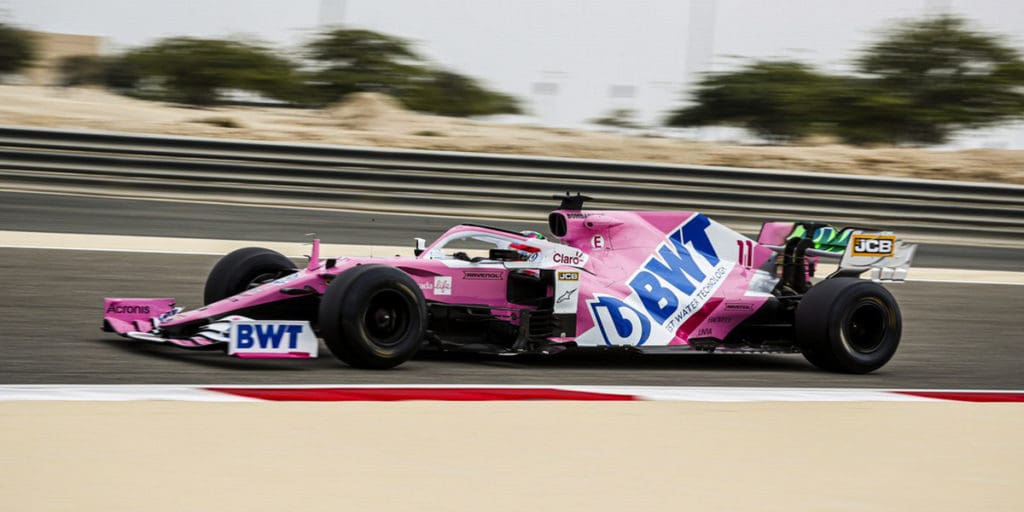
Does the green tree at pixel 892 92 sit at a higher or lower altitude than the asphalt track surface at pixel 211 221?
higher

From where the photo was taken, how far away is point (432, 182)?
13930mm

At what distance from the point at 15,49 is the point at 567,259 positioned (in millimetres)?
16653

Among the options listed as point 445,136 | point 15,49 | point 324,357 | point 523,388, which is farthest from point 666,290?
point 15,49

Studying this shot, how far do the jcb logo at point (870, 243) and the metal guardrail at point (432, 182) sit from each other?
5485 millimetres

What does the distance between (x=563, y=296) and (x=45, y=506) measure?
4176 millimetres

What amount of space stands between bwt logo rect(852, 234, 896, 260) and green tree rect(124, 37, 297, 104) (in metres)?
12.5

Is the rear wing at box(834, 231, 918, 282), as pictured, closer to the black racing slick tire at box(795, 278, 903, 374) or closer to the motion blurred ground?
the black racing slick tire at box(795, 278, 903, 374)

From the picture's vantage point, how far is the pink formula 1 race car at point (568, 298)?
6953 mm

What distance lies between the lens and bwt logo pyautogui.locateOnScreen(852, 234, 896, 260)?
866cm

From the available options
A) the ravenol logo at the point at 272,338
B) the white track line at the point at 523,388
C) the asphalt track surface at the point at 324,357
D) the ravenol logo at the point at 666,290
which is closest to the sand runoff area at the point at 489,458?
the white track line at the point at 523,388

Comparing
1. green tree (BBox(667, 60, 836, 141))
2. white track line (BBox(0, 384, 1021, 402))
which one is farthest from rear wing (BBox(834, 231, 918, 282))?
green tree (BBox(667, 60, 836, 141))

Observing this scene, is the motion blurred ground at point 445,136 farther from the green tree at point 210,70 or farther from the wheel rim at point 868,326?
the wheel rim at point 868,326

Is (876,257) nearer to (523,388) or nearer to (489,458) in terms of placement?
(523,388)

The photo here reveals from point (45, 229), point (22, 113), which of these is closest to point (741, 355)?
point (45, 229)
